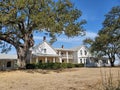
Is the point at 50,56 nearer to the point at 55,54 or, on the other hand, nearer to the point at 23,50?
the point at 55,54

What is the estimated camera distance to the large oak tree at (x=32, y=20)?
27625 millimetres

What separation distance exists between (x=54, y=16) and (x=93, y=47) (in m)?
30.2

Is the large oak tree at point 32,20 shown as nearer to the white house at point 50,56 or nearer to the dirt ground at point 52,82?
the dirt ground at point 52,82

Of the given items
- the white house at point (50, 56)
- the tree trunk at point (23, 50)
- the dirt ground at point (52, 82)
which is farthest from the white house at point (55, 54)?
the dirt ground at point (52, 82)

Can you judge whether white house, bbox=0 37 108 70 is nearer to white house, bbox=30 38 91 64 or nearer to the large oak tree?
white house, bbox=30 38 91 64

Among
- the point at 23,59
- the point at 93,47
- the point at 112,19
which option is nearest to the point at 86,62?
the point at 93,47

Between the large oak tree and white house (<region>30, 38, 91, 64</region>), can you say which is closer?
the large oak tree

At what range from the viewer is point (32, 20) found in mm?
28438

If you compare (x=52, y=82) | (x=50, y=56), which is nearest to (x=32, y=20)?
(x=52, y=82)

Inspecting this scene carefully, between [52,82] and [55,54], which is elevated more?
[55,54]

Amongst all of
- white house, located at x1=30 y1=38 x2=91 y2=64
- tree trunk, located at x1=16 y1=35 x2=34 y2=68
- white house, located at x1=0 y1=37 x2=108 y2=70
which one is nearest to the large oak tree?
tree trunk, located at x1=16 y1=35 x2=34 y2=68

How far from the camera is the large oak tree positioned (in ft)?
90.6

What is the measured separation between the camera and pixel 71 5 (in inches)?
1292

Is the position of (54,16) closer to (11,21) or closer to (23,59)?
(11,21)
